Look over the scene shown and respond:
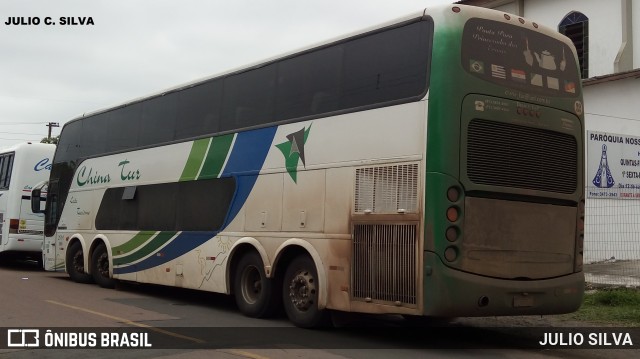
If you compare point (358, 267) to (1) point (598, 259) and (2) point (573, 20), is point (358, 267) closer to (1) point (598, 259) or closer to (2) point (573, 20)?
(1) point (598, 259)

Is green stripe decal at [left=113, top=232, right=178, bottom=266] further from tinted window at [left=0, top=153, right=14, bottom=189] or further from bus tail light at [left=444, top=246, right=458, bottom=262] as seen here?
tinted window at [left=0, top=153, right=14, bottom=189]

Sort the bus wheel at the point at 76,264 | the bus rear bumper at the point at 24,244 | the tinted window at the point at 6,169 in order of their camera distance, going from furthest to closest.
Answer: the tinted window at the point at 6,169, the bus rear bumper at the point at 24,244, the bus wheel at the point at 76,264

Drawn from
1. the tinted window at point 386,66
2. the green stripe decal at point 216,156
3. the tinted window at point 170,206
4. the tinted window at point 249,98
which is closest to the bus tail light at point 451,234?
the tinted window at point 386,66

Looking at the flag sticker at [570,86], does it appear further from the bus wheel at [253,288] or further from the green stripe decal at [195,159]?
the green stripe decal at [195,159]

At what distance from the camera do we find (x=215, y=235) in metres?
11.5

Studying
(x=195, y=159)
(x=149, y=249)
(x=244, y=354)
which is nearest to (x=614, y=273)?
(x=195, y=159)

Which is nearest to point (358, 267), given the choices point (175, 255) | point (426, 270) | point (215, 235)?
point (426, 270)

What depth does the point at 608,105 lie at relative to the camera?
794 inches

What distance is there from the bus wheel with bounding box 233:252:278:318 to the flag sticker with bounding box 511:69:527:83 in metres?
4.55

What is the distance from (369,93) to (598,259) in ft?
30.0

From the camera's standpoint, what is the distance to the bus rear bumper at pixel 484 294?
7664 mm

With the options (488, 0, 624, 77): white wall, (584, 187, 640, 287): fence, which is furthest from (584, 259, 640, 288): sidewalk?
(488, 0, 624, 77): white wall

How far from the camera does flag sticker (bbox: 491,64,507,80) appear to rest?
8352mm

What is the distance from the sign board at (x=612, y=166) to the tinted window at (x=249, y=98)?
856cm
